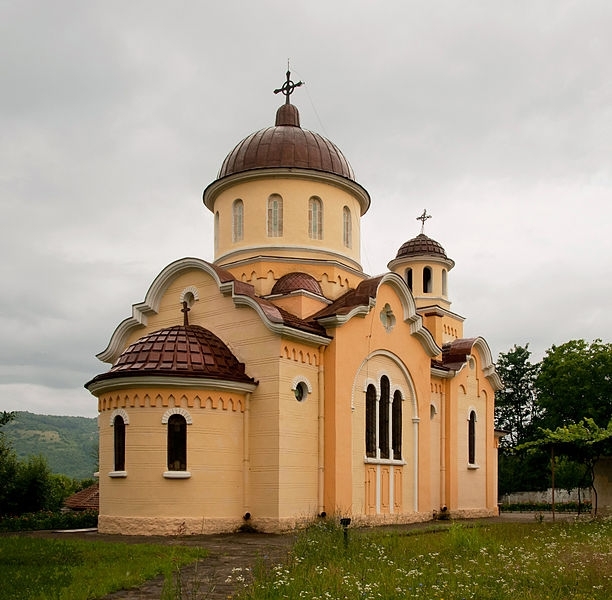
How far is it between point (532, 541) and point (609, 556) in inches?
132

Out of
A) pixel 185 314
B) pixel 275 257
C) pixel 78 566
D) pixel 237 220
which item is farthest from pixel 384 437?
pixel 78 566

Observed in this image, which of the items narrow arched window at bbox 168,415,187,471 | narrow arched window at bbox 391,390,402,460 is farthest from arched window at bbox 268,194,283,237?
narrow arched window at bbox 168,415,187,471

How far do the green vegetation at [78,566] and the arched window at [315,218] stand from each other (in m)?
11.3

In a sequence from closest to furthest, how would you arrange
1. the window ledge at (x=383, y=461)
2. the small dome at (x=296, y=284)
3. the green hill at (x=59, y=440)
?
the window ledge at (x=383, y=461), the small dome at (x=296, y=284), the green hill at (x=59, y=440)

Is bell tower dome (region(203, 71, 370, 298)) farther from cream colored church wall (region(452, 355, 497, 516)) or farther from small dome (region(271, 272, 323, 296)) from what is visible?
cream colored church wall (region(452, 355, 497, 516))

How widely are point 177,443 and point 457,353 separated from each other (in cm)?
1220

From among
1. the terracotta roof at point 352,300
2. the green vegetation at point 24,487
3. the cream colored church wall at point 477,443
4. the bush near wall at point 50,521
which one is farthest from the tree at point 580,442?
the green vegetation at point 24,487

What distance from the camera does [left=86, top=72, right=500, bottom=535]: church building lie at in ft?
A: 58.5

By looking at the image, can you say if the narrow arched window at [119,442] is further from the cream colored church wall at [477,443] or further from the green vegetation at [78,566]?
the cream colored church wall at [477,443]

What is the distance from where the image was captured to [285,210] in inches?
897

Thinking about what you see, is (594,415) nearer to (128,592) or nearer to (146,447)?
(146,447)

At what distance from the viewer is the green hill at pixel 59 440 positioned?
96438 mm

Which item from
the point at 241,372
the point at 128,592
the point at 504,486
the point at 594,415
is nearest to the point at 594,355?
the point at 594,415

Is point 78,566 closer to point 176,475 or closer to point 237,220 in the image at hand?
point 176,475
